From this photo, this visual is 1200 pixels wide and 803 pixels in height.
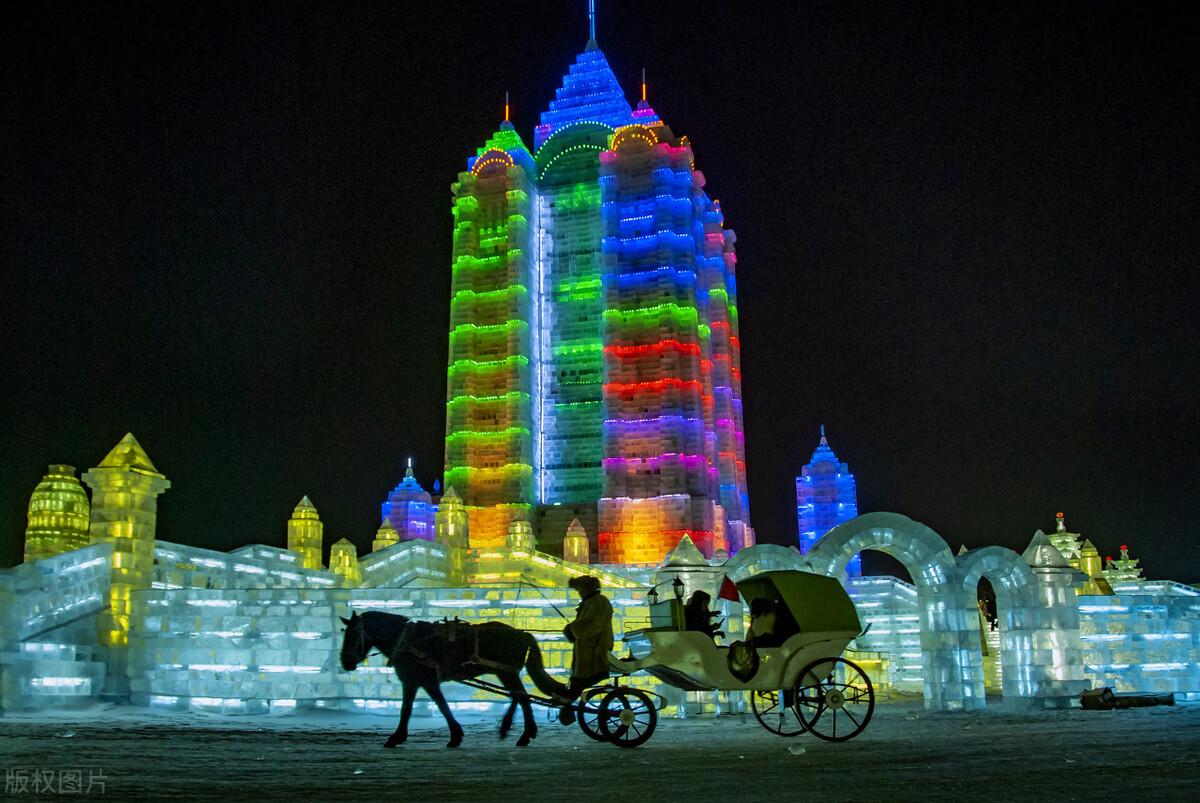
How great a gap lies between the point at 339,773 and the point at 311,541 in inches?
1032

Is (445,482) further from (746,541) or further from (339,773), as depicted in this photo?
(339,773)

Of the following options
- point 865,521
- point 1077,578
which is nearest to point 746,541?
point 1077,578

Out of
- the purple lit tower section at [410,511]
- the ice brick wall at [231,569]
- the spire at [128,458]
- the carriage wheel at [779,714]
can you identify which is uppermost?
the purple lit tower section at [410,511]

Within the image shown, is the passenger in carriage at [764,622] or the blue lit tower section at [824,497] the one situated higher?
the blue lit tower section at [824,497]

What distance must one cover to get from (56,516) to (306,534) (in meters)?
7.87

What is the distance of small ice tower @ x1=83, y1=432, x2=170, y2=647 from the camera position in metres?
18.1

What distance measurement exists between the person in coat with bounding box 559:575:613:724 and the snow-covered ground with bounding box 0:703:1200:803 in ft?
2.30

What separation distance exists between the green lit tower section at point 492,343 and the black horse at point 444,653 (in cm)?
4153

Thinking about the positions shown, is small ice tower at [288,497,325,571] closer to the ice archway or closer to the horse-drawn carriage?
the ice archway

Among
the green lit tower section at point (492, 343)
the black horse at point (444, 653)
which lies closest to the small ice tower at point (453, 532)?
the green lit tower section at point (492, 343)

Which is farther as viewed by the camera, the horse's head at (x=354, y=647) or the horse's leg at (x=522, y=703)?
the horse's head at (x=354, y=647)

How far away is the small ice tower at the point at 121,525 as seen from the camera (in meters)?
18.1

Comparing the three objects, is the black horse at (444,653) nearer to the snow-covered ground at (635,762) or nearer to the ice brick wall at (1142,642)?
the snow-covered ground at (635,762)

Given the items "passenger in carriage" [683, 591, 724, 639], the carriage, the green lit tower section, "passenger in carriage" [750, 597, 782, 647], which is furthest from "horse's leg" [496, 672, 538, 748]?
the green lit tower section
